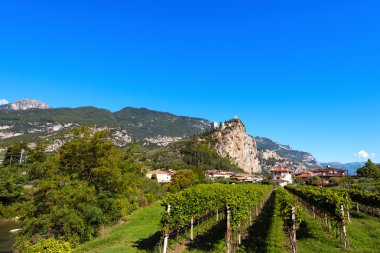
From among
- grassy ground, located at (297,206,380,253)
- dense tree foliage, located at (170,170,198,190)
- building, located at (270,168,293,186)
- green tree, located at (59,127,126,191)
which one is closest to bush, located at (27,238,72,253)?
grassy ground, located at (297,206,380,253)

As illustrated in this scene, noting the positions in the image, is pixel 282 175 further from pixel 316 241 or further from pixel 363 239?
pixel 316 241

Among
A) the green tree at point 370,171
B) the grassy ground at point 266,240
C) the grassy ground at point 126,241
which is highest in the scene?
the green tree at point 370,171

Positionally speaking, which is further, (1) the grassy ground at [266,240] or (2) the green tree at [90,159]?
(2) the green tree at [90,159]

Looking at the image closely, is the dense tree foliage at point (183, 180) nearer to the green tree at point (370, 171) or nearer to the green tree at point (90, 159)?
the green tree at point (90, 159)

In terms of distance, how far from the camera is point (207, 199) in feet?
75.6

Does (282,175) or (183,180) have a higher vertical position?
(183,180)

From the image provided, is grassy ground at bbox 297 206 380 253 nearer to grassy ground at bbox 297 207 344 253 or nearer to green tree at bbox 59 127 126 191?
grassy ground at bbox 297 207 344 253

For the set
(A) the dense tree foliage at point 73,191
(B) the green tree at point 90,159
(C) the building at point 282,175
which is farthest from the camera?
(C) the building at point 282,175

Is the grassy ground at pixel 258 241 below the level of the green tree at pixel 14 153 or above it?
below

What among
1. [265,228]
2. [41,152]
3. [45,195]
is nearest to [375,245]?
[265,228]

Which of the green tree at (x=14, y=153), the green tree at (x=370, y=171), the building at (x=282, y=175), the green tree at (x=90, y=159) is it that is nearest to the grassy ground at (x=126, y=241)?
the green tree at (x=90, y=159)

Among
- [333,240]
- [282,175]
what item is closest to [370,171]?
[282,175]

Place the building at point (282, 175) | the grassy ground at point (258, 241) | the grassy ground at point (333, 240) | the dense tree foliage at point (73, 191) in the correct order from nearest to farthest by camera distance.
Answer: the grassy ground at point (333, 240) → the grassy ground at point (258, 241) → the dense tree foliage at point (73, 191) → the building at point (282, 175)

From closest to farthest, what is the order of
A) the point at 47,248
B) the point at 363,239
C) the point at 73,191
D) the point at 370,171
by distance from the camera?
1. the point at 47,248
2. the point at 363,239
3. the point at 73,191
4. the point at 370,171
